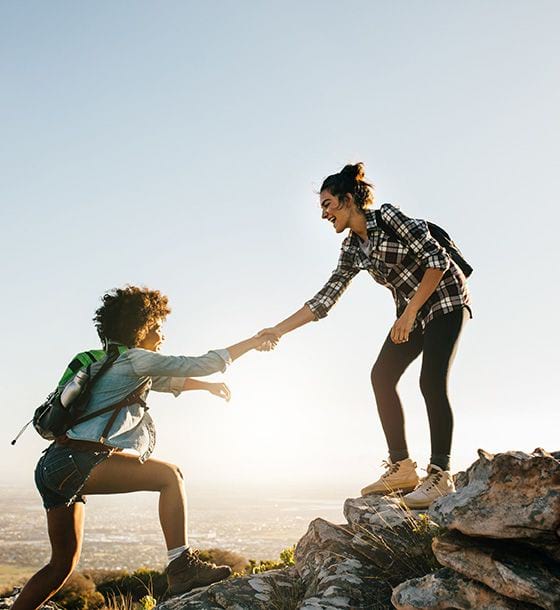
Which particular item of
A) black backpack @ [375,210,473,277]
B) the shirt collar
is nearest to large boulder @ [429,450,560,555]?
black backpack @ [375,210,473,277]

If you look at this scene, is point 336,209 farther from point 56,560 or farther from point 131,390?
point 56,560

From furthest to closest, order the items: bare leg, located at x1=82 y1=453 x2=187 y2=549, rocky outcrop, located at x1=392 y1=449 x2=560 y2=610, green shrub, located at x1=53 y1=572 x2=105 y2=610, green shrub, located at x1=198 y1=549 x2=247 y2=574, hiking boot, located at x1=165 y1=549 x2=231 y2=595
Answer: green shrub, located at x1=198 y1=549 x2=247 y2=574 → green shrub, located at x1=53 y1=572 x2=105 y2=610 → hiking boot, located at x1=165 y1=549 x2=231 y2=595 → bare leg, located at x1=82 y1=453 x2=187 y2=549 → rocky outcrop, located at x1=392 y1=449 x2=560 y2=610

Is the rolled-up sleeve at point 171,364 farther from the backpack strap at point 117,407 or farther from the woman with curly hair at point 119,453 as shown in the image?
the backpack strap at point 117,407

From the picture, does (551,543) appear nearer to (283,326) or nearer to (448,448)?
(448,448)

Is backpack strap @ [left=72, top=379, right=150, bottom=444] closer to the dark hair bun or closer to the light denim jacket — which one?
the light denim jacket

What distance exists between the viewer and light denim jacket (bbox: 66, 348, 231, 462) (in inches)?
183

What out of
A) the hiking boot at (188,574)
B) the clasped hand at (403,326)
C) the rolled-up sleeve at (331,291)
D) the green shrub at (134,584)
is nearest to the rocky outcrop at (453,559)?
the hiking boot at (188,574)

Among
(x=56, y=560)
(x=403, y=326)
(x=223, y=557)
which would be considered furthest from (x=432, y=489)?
(x=223, y=557)

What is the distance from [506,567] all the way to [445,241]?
3.06 m

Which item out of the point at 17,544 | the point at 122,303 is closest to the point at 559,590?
the point at 122,303

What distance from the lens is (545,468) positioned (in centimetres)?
336

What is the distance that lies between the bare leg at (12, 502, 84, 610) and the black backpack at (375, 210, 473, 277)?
3637 millimetres

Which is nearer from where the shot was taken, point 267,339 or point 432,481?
point 432,481

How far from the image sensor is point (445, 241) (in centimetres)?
547
